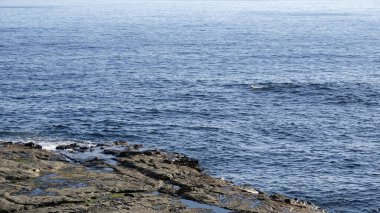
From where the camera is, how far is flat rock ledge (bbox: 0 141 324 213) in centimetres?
7056

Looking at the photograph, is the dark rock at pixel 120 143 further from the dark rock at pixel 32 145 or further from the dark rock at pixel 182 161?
the dark rock at pixel 32 145

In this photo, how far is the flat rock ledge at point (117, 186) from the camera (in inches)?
2778

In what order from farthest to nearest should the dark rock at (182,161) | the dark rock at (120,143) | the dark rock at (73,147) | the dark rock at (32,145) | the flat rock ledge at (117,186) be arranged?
1. the dark rock at (120,143)
2. the dark rock at (73,147)
3. the dark rock at (32,145)
4. the dark rock at (182,161)
5. the flat rock ledge at (117,186)

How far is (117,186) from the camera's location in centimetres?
7588

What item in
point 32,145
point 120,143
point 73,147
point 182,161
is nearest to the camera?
point 182,161

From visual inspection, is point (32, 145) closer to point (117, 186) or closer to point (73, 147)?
point (73, 147)

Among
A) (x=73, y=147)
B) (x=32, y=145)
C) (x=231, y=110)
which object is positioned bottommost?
(x=73, y=147)

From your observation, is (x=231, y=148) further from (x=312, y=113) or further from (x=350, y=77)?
(x=350, y=77)

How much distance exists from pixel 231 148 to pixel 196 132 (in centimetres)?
982

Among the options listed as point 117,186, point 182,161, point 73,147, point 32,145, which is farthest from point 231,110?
point 117,186

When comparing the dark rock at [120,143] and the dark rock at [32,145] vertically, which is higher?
the dark rock at [32,145]

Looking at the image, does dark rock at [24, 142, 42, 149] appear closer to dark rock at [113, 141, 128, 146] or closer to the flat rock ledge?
the flat rock ledge

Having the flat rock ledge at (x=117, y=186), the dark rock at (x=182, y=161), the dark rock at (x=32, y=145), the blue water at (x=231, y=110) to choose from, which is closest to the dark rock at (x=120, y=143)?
the blue water at (x=231, y=110)

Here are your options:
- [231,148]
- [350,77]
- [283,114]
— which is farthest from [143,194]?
[350,77]
